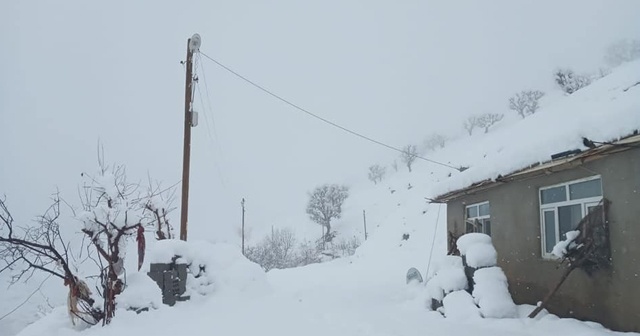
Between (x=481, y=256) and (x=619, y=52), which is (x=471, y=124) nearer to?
(x=619, y=52)

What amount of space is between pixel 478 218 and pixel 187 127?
9198mm

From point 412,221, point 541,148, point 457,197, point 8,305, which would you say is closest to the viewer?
point 541,148

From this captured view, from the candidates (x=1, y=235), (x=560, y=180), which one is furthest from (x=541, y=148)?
(x=1, y=235)

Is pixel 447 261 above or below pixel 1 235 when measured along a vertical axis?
below

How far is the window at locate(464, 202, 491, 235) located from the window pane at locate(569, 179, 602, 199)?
11.1ft

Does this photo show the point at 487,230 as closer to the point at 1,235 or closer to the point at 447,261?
the point at 447,261

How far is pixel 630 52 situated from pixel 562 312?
67.8 meters

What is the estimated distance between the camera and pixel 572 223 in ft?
26.0

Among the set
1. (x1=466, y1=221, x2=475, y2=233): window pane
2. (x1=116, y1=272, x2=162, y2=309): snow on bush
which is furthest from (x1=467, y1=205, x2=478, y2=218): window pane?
(x1=116, y1=272, x2=162, y2=309): snow on bush

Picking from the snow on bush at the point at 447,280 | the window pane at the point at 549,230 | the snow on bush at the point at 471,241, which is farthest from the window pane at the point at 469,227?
the window pane at the point at 549,230

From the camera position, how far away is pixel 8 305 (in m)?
17.1

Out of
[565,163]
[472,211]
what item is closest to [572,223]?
[565,163]

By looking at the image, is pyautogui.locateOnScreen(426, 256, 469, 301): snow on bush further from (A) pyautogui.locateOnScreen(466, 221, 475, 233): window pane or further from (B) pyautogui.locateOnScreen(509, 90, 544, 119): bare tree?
(B) pyautogui.locateOnScreen(509, 90, 544, 119): bare tree

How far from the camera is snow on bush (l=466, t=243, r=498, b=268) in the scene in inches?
367
